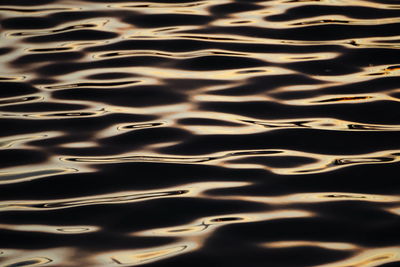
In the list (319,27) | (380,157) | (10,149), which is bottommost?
(380,157)

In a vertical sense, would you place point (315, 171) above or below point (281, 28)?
below

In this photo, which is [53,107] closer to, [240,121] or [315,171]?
[240,121]

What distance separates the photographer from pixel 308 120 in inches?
121

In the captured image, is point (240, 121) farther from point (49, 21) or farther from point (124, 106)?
point (49, 21)

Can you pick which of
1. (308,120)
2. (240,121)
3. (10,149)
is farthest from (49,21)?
(308,120)

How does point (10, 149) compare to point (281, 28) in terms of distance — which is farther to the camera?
point (281, 28)

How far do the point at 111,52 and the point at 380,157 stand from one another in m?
1.85

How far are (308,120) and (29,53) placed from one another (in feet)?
6.08

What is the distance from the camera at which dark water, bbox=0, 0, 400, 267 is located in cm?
225

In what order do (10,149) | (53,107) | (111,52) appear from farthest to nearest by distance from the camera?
1. (111,52)
2. (53,107)
3. (10,149)

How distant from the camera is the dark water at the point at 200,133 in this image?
88.7 inches

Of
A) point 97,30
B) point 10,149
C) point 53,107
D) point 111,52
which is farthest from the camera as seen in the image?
point 97,30

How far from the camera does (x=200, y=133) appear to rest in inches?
118

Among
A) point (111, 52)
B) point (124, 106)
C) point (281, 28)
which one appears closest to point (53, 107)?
point (124, 106)
